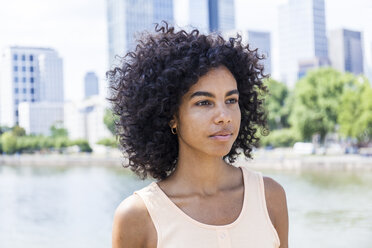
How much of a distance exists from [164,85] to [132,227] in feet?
1.61

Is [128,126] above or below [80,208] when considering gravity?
above

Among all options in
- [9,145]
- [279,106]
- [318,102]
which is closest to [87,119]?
[9,145]

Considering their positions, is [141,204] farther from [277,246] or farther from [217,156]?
[277,246]

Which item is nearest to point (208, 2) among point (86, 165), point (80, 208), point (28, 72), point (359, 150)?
point (28, 72)

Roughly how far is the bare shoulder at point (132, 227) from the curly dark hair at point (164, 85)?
263mm

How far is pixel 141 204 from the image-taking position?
5.81 ft

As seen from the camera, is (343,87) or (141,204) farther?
(343,87)

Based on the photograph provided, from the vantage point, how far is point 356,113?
31.2m

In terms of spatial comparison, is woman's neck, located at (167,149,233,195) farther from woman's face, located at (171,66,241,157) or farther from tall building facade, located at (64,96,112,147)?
tall building facade, located at (64,96,112,147)

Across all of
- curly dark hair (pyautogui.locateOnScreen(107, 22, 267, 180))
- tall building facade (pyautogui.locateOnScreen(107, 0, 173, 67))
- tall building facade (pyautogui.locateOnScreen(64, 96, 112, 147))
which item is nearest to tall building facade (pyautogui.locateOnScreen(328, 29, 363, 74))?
tall building facade (pyautogui.locateOnScreen(107, 0, 173, 67))

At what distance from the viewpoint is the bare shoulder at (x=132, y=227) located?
1742 millimetres

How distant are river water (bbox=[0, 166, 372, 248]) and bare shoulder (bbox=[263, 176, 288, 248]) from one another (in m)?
10.2

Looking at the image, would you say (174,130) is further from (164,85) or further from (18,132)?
(18,132)

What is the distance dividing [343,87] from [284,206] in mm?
34003
